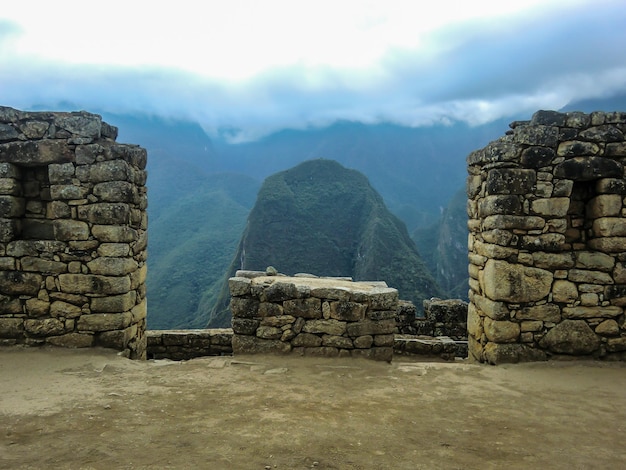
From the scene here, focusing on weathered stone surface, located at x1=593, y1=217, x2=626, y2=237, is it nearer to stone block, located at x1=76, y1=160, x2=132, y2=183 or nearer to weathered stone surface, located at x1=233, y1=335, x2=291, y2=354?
weathered stone surface, located at x1=233, y1=335, x2=291, y2=354

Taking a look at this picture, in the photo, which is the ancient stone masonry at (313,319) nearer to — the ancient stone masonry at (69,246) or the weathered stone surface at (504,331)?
the weathered stone surface at (504,331)

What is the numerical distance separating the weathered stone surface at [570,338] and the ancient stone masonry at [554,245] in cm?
1

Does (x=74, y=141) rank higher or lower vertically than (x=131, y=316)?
higher

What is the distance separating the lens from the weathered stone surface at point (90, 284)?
6402mm

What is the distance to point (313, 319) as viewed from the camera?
6359mm

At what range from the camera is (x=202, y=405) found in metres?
4.54

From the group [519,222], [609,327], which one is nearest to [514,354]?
[609,327]

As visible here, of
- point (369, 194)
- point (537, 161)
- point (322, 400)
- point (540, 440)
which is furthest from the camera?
point (369, 194)

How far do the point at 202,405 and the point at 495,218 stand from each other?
171 inches

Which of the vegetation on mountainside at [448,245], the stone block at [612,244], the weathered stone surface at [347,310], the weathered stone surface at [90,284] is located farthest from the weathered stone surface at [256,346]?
the vegetation on mountainside at [448,245]

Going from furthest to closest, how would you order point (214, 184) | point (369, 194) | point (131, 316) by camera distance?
point (214, 184), point (369, 194), point (131, 316)

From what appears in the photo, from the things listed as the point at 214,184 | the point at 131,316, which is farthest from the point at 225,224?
the point at 131,316

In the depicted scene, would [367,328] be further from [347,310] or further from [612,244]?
[612,244]

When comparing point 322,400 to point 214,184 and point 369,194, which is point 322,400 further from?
point 214,184
